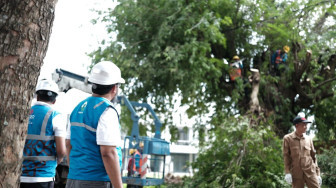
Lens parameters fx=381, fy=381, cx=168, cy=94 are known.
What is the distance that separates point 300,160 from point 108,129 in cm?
478

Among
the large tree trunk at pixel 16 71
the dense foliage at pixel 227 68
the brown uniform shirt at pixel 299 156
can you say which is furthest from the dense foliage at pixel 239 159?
the large tree trunk at pixel 16 71

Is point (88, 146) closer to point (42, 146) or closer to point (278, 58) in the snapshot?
Answer: point (42, 146)

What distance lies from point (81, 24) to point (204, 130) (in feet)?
18.0

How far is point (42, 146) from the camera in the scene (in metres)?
3.51

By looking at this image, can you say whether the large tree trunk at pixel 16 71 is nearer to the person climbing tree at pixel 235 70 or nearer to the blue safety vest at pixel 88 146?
the blue safety vest at pixel 88 146

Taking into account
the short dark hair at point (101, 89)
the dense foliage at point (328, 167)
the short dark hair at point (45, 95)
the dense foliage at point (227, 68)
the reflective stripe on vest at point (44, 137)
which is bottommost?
the dense foliage at point (328, 167)

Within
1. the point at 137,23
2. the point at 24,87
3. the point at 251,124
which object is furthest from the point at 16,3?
the point at 137,23

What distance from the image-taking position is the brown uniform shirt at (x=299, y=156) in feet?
21.0

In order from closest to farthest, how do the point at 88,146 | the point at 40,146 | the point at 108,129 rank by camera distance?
the point at 108,129, the point at 88,146, the point at 40,146

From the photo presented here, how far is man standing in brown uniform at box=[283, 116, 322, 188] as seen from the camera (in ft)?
20.9

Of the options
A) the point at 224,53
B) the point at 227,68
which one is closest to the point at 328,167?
the point at 227,68

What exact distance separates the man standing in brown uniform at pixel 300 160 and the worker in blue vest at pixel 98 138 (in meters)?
4.54

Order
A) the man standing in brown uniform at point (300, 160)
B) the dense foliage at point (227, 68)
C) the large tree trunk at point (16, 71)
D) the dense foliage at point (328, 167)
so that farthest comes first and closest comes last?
the dense foliage at point (227, 68) < the dense foliage at point (328, 167) < the man standing in brown uniform at point (300, 160) < the large tree trunk at point (16, 71)

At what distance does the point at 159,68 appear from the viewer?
11.4 metres
